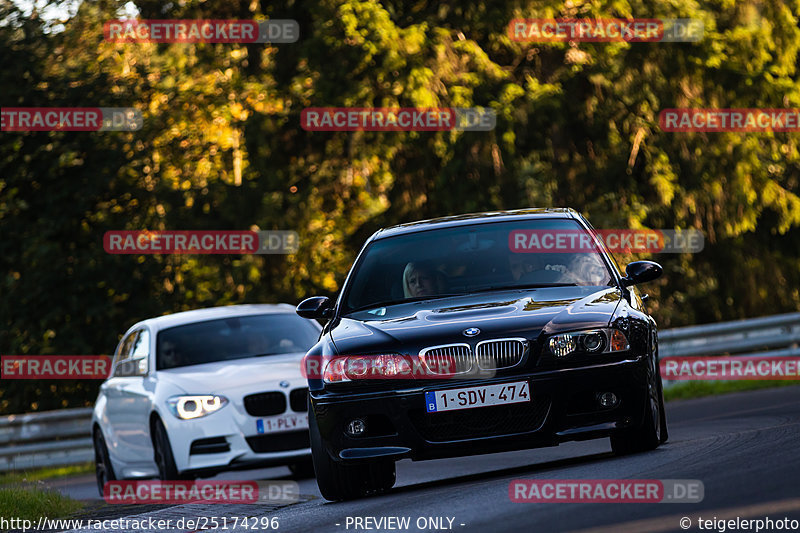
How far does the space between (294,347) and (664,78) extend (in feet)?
52.2

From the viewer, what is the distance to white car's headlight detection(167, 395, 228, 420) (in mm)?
12258

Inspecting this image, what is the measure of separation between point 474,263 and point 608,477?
87.2 inches

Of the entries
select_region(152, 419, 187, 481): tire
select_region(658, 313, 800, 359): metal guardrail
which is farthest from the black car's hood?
select_region(658, 313, 800, 359): metal guardrail

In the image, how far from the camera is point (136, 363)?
13.9m

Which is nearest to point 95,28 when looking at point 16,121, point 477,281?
point 16,121

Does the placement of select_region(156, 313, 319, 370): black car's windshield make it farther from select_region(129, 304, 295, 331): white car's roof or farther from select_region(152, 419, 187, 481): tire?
select_region(152, 419, 187, 481): tire

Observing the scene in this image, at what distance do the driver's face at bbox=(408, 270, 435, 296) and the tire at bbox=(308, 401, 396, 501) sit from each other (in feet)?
3.79

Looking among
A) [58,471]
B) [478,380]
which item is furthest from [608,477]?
[58,471]

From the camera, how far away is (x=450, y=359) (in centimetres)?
830

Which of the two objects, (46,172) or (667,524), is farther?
(46,172)

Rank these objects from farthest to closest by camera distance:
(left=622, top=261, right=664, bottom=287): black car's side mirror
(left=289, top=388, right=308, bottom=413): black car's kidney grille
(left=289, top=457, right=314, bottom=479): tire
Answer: (left=289, top=457, right=314, bottom=479): tire < (left=289, top=388, right=308, bottom=413): black car's kidney grille < (left=622, top=261, right=664, bottom=287): black car's side mirror

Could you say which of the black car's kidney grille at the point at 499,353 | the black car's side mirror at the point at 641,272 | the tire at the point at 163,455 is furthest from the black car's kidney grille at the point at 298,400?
the black car's kidney grille at the point at 499,353

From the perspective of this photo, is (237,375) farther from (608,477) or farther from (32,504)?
(608,477)

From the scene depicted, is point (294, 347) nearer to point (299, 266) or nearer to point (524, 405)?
point (524, 405)
